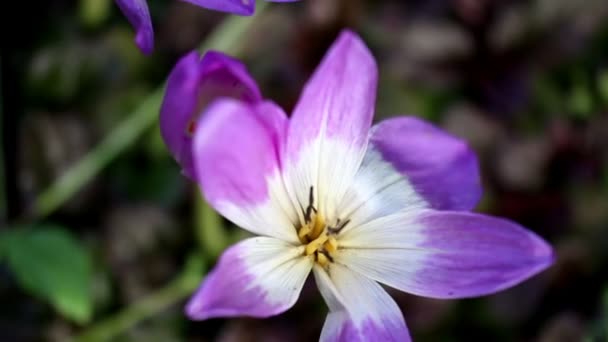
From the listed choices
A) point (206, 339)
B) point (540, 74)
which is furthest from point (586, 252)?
point (206, 339)

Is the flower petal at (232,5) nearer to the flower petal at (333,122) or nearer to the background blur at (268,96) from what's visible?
the flower petal at (333,122)

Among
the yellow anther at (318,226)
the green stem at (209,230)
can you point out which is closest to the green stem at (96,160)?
the green stem at (209,230)

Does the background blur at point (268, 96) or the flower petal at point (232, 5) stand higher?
the flower petal at point (232, 5)

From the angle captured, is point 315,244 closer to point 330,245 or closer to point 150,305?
point 330,245

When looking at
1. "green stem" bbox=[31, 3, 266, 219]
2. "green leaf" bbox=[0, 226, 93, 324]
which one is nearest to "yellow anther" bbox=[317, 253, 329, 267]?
"green leaf" bbox=[0, 226, 93, 324]

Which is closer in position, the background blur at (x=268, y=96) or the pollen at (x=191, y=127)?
the pollen at (x=191, y=127)

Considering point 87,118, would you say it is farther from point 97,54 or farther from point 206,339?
point 206,339

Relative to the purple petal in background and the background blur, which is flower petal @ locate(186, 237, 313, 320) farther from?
the background blur
